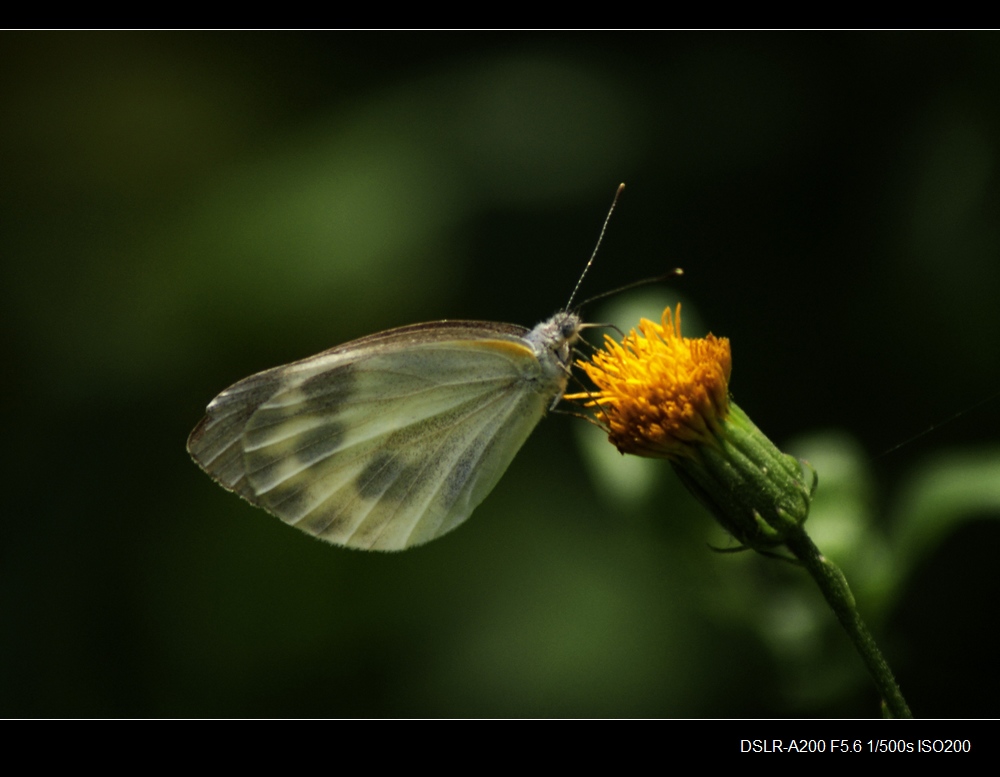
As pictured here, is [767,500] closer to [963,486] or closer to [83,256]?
[963,486]

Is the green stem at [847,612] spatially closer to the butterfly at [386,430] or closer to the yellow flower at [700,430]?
the yellow flower at [700,430]

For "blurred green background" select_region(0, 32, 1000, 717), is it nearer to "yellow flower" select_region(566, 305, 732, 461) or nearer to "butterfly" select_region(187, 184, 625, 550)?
"butterfly" select_region(187, 184, 625, 550)

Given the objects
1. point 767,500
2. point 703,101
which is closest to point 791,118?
point 703,101

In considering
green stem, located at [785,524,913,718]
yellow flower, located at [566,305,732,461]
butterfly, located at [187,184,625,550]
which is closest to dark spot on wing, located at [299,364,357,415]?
butterfly, located at [187,184,625,550]

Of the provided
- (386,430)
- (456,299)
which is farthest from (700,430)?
(456,299)

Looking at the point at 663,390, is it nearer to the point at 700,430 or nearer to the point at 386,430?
the point at 700,430

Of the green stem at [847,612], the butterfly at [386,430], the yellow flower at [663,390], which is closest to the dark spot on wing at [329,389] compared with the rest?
the butterfly at [386,430]
